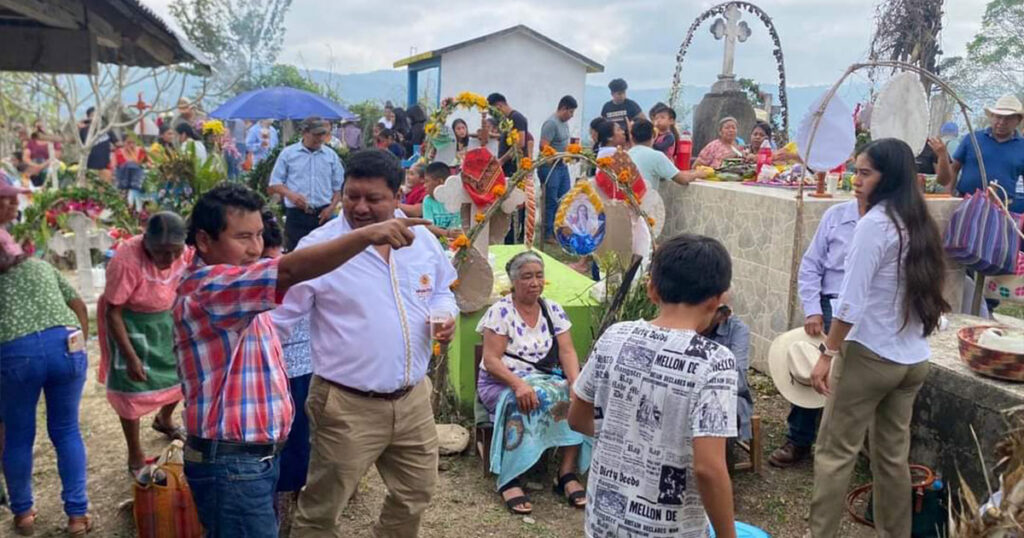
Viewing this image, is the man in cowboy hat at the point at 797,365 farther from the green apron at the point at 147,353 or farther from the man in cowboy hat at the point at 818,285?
the green apron at the point at 147,353

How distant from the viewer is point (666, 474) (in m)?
2.08

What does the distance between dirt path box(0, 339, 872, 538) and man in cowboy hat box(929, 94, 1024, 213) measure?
3141 millimetres

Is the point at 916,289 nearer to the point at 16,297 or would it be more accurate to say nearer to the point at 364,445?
the point at 364,445

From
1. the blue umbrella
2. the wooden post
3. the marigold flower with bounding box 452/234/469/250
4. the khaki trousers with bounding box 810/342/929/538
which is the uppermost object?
the blue umbrella

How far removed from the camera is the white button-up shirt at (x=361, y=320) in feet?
9.15

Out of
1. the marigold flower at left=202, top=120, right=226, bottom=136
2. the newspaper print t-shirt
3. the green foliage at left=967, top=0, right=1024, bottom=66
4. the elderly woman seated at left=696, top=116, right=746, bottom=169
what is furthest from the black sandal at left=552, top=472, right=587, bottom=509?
the green foliage at left=967, top=0, right=1024, bottom=66

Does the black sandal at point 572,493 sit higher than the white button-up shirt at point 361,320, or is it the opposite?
the white button-up shirt at point 361,320

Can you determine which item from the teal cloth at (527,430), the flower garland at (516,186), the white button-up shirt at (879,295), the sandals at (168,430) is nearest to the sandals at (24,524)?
the sandals at (168,430)

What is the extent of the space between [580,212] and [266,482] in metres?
3.64

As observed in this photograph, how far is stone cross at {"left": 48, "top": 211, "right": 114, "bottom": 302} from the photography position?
Answer: 7.84m

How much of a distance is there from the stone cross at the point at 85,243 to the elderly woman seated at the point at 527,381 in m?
5.41

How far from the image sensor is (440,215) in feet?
20.8

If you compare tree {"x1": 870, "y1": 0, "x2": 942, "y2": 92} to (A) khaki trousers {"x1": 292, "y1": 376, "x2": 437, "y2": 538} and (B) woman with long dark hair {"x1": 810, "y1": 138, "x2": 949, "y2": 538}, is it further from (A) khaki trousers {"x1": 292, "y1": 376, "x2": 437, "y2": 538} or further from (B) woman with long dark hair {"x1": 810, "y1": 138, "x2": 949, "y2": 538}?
(A) khaki trousers {"x1": 292, "y1": 376, "x2": 437, "y2": 538}

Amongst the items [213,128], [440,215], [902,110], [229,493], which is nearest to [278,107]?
[213,128]
